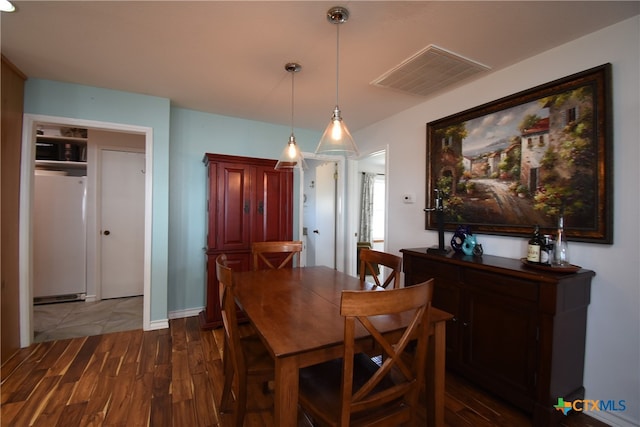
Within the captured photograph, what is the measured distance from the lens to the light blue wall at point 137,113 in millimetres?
2531

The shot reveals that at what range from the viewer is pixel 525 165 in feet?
6.68

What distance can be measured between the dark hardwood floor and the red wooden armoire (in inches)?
29.1

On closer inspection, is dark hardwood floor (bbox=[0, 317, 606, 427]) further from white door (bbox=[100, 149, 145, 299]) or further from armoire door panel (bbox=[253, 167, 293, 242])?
white door (bbox=[100, 149, 145, 299])

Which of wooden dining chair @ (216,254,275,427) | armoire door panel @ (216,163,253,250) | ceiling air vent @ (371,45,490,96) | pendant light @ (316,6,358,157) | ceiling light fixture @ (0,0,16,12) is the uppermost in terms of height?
ceiling light fixture @ (0,0,16,12)

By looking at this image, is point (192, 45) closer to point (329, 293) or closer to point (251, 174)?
point (251, 174)

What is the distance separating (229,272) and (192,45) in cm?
168

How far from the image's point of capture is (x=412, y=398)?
3.95 ft

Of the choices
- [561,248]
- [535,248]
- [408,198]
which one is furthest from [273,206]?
[561,248]

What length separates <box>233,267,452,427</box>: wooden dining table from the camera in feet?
3.42

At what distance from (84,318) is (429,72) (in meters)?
4.44

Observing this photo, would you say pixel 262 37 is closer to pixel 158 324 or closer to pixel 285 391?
pixel 285 391

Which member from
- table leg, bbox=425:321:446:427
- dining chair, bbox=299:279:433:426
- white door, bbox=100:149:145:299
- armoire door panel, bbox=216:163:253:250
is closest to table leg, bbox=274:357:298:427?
A: dining chair, bbox=299:279:433:426

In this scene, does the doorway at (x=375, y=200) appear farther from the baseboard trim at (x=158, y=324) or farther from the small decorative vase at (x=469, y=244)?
the baseboard trim at (x=158, y=324)

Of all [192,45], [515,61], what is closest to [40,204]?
[192,45]
